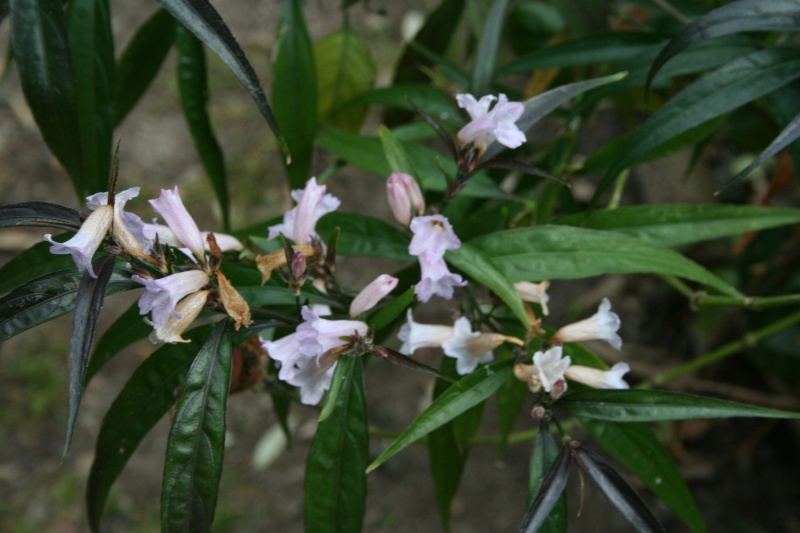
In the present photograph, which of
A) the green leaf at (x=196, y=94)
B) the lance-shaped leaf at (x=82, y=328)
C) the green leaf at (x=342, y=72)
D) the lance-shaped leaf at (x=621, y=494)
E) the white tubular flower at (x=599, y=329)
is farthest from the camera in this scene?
the green leaf at (x=342, y=72)

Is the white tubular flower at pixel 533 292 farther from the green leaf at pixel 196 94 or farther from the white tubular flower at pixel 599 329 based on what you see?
the green leaf at pixel 196 94

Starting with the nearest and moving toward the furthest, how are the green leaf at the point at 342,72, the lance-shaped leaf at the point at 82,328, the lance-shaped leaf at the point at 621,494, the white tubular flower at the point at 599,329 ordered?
the lance-shaped leaf at the point at 82,328, the lance-shaped leaf at the point at 621,494, the white tubular flower at the point at 599,329, the green leaf at the point at 342,72

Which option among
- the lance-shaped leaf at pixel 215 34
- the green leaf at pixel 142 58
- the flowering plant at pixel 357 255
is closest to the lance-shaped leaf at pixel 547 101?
the flowering plant at pixel 357 255

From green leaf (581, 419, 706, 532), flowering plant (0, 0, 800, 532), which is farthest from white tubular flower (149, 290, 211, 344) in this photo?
green leaf (581, 419, 706, 532)

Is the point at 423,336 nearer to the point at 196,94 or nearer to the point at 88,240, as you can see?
the point at 88,240

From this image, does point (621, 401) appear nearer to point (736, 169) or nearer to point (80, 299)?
point (80, 299)

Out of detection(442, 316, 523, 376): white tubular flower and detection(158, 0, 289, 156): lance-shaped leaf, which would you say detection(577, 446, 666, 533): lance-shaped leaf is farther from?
detection(158, 0, 289, 156): lance-shaped leaf
